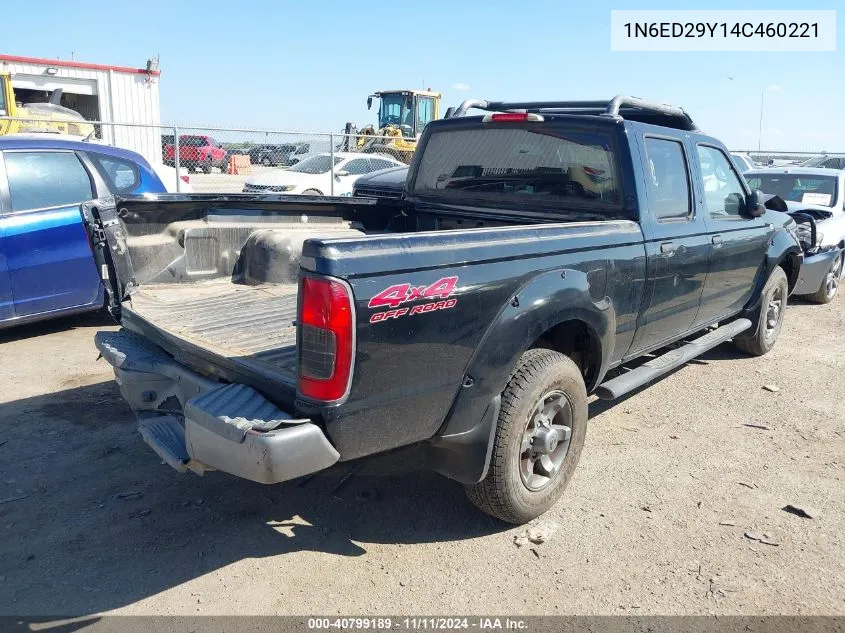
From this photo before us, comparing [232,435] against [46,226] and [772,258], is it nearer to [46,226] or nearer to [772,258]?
[46,226]

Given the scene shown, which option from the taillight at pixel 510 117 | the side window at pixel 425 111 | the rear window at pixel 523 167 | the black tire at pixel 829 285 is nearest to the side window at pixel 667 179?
the rear window at pixel 523 167

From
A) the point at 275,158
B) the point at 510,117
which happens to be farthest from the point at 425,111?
the point at 510,117

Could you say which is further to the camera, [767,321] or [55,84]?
[55,84]

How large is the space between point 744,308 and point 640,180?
2.38 meters

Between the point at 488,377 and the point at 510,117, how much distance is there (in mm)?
2149

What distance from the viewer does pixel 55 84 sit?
722 inches

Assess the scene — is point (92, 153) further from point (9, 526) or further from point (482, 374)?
point (482, 374)

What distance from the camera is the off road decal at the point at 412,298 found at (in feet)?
8.16

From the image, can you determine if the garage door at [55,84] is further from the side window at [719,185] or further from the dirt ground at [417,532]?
the side window at [719,185]

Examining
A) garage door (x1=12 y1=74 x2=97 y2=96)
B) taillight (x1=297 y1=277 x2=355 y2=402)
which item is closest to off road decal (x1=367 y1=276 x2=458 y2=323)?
taillight (x1=297 y1=277 x2=355 y2=402)

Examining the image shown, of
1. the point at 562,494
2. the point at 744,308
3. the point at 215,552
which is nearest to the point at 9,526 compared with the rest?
the point at 215,552

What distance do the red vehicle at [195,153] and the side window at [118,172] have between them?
18.3 ft

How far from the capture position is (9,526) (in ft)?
11.1

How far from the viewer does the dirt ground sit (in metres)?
2.91
